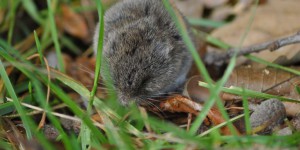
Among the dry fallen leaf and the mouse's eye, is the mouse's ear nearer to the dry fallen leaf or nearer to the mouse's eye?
the mouse's eye

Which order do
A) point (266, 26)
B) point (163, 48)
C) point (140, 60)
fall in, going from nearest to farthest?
point (140, 60) → point (163, 48) → point (266, 26)

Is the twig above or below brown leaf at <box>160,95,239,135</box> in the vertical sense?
above

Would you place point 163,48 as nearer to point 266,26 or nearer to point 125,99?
point 125,99

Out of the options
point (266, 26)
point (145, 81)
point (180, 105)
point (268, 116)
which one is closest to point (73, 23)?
point (266, 26)

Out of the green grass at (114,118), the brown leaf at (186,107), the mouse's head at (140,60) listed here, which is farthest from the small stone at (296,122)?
the mouse's head at (140,60)

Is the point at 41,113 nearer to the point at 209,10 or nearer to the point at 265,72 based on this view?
the point at 265,72

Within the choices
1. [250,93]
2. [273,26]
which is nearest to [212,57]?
[273,26]

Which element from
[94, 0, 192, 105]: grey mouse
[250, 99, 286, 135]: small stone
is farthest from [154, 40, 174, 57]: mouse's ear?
[250, 99, 286, 135]: small stone
